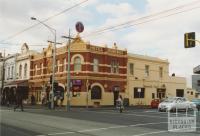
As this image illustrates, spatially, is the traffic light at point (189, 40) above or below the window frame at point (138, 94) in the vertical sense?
above

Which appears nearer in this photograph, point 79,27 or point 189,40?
point 189,40

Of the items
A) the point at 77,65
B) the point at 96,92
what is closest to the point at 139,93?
the point at 96,92

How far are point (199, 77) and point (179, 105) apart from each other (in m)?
27.2


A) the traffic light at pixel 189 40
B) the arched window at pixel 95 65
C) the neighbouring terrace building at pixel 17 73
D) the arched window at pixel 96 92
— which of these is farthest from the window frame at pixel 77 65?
the traffic light at pixel 189 40

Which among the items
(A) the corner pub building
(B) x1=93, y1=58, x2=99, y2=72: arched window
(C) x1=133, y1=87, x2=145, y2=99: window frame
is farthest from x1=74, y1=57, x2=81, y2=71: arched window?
(C) x1=133, y1=87, x2=145, y2=99: window frame

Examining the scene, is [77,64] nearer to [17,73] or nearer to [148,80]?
[148,80]

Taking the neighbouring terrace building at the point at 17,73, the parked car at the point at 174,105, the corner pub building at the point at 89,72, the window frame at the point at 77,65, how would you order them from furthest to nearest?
1. the neighbouring terrace building at the point at 17,73
2. the window frame at the point at 77,65
3. the corner pub building at the point at 89,72
4. the parked car at the point at 174,105

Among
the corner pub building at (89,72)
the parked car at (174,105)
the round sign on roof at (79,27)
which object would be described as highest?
the round sign on roof at (79,27)

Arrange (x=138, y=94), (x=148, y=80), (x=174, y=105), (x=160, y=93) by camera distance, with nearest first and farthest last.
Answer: (x=174, y=105), (x=138, y=94), (x=148, y=80), (x=160, y=93)

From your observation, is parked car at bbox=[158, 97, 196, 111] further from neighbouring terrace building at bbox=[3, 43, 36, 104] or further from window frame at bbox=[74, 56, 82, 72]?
neighbouring terrace building at bbox=[3, 43, 36, 104]

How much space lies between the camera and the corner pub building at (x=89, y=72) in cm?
4991

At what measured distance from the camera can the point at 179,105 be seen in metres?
40.4

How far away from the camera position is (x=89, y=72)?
165 ft

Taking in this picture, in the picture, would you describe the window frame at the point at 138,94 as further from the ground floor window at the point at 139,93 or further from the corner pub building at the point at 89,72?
the corner pub building at the point at 89,72
